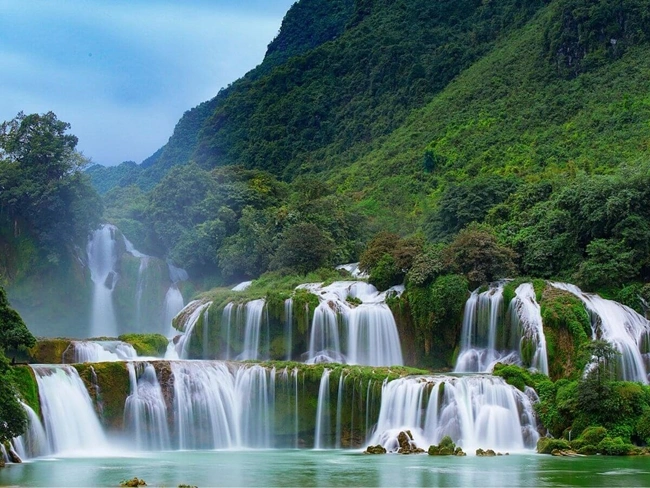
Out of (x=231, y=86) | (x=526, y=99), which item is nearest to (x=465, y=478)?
(x=526, y=99)

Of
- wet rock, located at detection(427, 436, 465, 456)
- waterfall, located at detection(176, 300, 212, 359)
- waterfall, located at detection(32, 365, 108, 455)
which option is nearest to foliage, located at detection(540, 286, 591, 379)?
wet rock, located at detection(427, 436, 465, 456)

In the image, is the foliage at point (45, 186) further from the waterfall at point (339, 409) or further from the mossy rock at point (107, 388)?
the waterfall at point (339, 409)

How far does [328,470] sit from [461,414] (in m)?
8.88

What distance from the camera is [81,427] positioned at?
36.8 metres

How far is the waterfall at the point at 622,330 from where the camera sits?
4162 cm

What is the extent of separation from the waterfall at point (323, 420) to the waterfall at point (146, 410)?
564cm

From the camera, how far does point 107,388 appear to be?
1495 inches

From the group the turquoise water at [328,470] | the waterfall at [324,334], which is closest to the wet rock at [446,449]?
the turquoise water at [328,470]

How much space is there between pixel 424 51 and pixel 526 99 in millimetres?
25726

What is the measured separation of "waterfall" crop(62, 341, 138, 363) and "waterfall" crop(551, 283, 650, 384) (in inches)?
736

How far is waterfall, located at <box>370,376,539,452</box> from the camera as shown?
124 feet

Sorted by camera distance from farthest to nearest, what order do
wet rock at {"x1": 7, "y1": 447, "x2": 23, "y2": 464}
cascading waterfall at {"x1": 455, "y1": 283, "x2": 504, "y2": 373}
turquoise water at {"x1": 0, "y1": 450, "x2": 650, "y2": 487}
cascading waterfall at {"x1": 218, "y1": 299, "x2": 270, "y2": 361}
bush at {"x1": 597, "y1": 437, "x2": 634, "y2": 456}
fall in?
cascading waterfall at {"x1": 218, "y1": 299, "x2": 270, "y2": 361} → cascading waterfall at {"x1": 455, "y1": 283, "x2": 504, "y2": 373} → bush at {"x1": 597, "y1": 437, "x2": 634, "y2": 456} → wet rock at {"x1": 7, "y1": 447, "x2": 23, "y2": 464} → turquoise water at {"x1": 0, "y1": 450, "x2": 650, "y2": 487}

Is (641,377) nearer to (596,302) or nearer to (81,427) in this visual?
(596,302)

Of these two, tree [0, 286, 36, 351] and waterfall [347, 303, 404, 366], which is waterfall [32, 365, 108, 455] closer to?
tree [0, 286, 36, 351]
